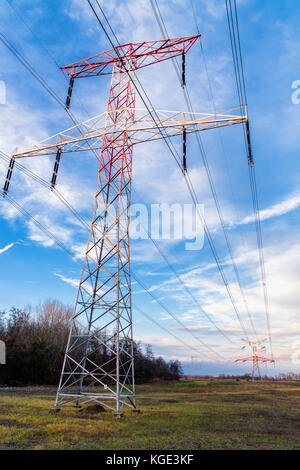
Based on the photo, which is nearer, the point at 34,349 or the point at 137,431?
the point at 137,431

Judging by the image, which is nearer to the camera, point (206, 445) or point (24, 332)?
point (206, 445)

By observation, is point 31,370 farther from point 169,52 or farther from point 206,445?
point 169,52

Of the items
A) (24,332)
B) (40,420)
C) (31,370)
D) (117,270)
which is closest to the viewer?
(40,420)

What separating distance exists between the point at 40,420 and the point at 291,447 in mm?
8953

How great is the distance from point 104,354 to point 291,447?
1681 inches

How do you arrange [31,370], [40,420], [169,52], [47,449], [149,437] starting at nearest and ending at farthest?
[47,449] < [149,437] < [40,420] < [169,52] < [31,370]

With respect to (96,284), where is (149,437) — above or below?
below

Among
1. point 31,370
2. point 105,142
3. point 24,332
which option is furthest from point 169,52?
point 24,332

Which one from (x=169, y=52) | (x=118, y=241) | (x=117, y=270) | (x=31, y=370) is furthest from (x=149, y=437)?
(x=31, y=370)

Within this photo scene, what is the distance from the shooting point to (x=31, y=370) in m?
38.1

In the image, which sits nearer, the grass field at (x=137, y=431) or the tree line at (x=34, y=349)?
the grass field at (x=137, y=431)

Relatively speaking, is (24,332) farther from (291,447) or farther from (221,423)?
(291,447)

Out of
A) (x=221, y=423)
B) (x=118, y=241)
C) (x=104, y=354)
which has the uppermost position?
(x=118, y=241)

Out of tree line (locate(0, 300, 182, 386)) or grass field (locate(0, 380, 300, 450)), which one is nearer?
grass field (locate(0, 380, 300, 450))
